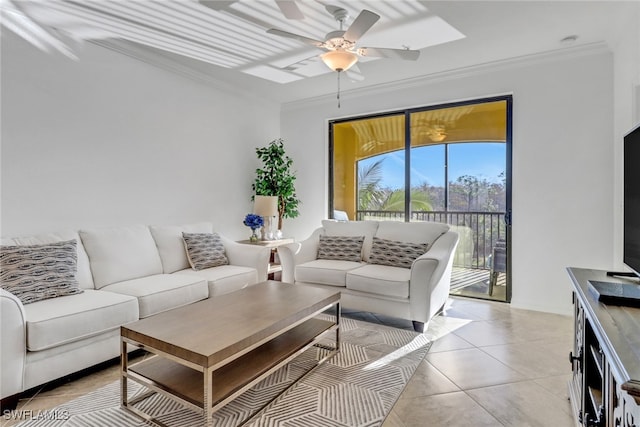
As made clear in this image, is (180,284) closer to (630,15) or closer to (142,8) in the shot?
(142,8)

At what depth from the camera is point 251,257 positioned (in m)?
3.54

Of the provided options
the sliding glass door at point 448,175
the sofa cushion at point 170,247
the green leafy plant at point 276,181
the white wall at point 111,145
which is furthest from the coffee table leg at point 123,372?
the sliding glass door at point 448,175

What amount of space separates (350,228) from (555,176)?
2225 mm

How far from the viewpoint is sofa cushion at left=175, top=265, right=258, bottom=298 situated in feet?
9.95

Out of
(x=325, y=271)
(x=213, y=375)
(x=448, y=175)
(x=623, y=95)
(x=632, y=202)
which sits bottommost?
(x=213, y=375)

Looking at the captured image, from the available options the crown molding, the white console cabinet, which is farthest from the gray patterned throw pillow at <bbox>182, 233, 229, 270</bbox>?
the white console cabinet

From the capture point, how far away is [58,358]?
203 cm

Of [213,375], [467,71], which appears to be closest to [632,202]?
[213,375]

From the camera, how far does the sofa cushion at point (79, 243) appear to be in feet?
8.31

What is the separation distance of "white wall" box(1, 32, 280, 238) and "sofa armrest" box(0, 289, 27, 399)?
114cm

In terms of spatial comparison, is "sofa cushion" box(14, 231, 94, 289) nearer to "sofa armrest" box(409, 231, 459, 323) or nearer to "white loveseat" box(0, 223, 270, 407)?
"white loveseat" box(0, 223, 270, 407)

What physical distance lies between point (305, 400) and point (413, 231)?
219 centimetres

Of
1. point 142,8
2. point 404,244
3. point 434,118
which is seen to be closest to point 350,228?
point 404,244

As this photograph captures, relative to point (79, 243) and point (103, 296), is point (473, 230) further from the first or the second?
point (79, 243)
